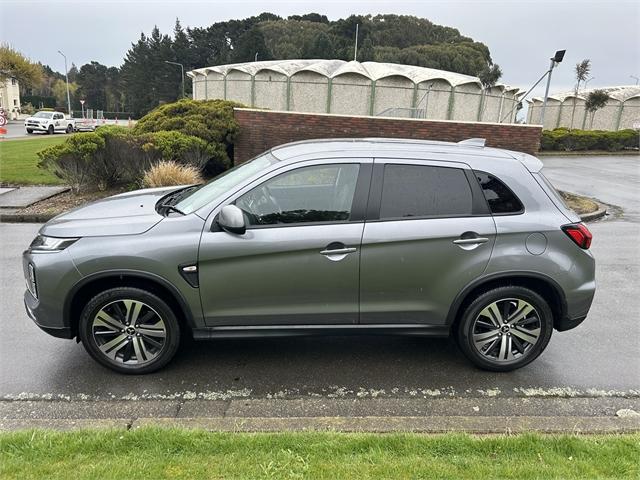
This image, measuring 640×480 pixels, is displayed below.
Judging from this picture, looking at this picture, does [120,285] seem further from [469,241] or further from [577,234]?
[577,234]

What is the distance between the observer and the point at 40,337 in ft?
14.4

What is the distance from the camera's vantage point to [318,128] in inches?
523

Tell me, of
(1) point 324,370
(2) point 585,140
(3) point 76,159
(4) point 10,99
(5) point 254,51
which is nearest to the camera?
(1) point 324,370

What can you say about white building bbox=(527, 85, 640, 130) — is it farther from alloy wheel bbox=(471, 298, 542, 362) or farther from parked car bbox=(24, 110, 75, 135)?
alloy wheel bbox=(471, 298, 542, 362)

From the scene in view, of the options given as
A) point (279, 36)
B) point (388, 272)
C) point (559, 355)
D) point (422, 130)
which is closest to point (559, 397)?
point (559, 355)

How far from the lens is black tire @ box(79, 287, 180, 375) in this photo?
11.7 ft

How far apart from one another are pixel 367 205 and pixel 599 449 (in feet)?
6.97

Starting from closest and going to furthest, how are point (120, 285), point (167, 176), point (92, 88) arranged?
point (120, 285), point (167, 176), point (92, 88)

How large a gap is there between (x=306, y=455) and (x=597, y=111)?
159 feet

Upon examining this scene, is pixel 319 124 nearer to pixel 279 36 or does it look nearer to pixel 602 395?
pixel 602 395

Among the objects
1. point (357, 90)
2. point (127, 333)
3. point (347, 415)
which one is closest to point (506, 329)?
point (347, 415)

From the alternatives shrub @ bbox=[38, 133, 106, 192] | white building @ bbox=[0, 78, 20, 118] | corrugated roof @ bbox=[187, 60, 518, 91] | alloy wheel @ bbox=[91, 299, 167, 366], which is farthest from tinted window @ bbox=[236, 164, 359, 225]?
white building @ bbox=[0, 78, 20, 118]

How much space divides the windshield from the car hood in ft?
0.85

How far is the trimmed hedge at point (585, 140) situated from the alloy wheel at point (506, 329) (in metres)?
28.4
